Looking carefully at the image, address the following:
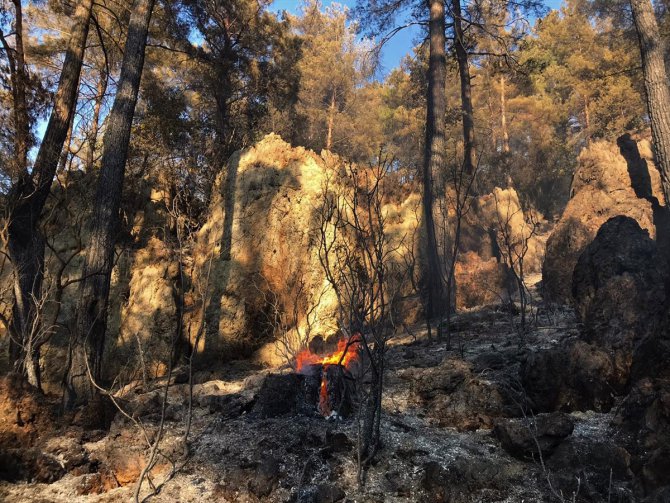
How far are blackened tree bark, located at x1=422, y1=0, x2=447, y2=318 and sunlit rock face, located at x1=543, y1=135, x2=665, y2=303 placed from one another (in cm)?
229

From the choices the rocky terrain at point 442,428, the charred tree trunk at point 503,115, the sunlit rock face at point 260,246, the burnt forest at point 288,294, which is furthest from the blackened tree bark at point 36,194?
the charred tree trunk at point 503,115

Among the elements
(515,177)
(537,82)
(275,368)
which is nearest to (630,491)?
(275,368)

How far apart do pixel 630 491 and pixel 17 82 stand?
9.72 metres

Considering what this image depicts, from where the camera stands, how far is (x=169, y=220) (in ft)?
32.0

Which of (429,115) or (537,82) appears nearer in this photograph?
(429,115)

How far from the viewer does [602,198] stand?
10508 millimetres

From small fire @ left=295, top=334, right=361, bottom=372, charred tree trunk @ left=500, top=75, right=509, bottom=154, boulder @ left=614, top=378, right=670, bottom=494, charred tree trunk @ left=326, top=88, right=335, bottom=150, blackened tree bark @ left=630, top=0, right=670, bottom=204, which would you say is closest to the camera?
boulder @ left=614, top=378, right=670, bottom=494

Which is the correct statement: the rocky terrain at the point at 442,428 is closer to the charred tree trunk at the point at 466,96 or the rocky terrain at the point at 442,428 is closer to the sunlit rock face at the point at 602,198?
the sunlit rock face at the point at 602,198

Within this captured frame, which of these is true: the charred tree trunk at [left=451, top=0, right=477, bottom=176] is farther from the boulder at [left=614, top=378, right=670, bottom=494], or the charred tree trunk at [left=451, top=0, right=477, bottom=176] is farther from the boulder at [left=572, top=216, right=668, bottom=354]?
the boulder at [left=614, top=378, right=670, bottom=494]

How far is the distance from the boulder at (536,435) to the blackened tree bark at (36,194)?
549 centimetres

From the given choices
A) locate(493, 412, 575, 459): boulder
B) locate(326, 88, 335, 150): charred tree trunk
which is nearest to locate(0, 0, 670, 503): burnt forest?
locate(493, 412, 575, 459): boulder

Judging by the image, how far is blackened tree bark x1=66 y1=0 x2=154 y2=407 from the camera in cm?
462

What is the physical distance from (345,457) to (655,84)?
6984 mm

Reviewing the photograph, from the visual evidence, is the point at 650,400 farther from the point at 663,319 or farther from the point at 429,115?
the point at 429,115
